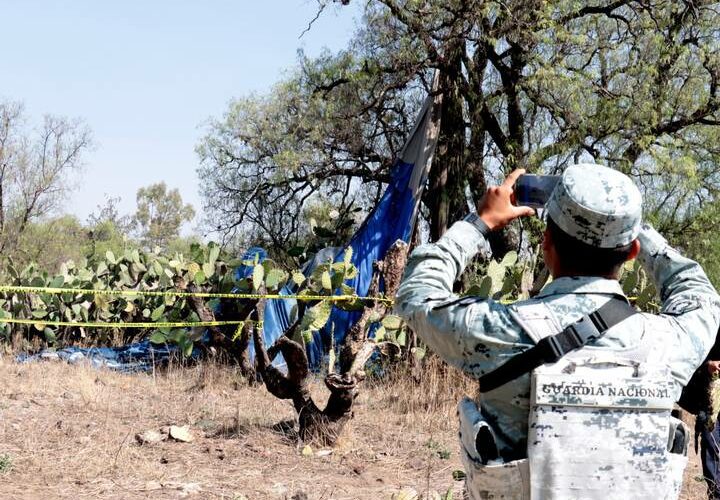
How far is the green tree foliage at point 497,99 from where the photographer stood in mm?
9195

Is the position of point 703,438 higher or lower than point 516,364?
lower

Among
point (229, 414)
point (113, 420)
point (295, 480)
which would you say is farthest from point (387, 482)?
point (113, 420)

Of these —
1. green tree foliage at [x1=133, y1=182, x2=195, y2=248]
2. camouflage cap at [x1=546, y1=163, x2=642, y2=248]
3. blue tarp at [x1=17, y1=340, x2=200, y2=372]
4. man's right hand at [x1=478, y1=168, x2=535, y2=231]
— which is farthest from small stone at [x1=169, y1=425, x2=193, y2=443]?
green tree foliage at [x1=133, y1=182, x2=195, y2=248]

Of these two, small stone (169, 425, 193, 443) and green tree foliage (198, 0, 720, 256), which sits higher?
green tree foliage (198, 0, 720, 256)

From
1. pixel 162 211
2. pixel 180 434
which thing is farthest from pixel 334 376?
pixel 162 211

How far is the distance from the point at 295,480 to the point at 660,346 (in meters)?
3.68

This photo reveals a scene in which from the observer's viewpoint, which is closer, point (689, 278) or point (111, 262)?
point (689, 278)

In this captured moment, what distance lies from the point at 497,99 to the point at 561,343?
9.28m

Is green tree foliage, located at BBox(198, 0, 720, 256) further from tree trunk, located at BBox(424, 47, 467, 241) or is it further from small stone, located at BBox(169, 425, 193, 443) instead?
small stone, located at BBox(169, 425, 193, 443)

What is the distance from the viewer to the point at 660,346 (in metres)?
1.60

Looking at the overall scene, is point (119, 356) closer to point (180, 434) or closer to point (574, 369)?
point (180, 434)

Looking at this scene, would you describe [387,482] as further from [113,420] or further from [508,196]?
[508,196]

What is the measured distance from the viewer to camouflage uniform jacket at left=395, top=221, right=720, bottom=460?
1560 millimetres

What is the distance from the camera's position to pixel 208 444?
18.4ft
